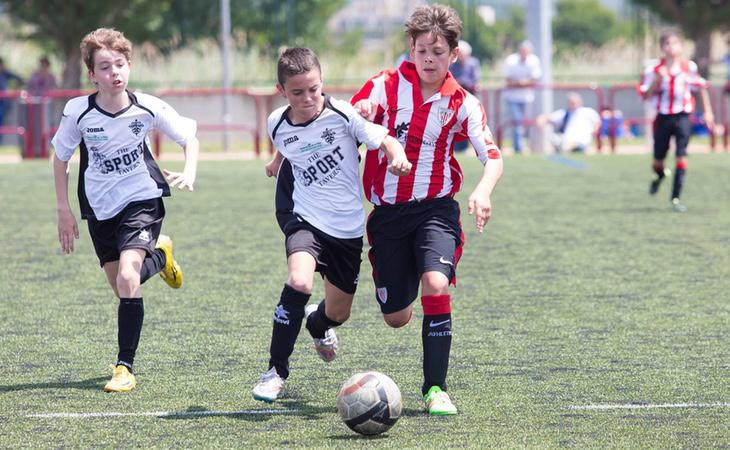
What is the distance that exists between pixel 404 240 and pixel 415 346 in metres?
1.26

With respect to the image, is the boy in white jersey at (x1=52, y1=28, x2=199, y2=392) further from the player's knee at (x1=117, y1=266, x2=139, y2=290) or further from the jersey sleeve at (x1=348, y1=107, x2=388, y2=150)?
the jersey sleeve at (x1=348, y1=107, x2=388, y2=150)

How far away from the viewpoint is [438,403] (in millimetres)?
5371

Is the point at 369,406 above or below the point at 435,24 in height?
below

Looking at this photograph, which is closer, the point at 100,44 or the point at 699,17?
the point at 100,44

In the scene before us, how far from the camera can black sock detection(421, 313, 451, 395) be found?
547 centimetres

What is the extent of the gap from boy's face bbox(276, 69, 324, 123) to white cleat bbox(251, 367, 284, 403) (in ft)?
3.53

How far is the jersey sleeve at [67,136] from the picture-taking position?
20.0 ft

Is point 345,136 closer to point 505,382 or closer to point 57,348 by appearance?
point 505,382

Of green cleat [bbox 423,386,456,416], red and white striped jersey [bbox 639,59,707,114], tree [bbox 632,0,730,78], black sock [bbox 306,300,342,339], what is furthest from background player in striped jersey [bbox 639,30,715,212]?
tree [bbox 632,0,730,78]

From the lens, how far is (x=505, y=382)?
5.98 meters

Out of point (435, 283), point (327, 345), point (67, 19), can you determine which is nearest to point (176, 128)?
point (327, 345)

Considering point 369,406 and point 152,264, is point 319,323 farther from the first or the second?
point 369,406

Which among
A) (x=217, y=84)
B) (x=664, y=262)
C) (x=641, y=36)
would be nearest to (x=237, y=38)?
(x=217, y=84)

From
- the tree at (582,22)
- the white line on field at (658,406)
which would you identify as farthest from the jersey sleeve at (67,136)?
the tree at (582,22)
